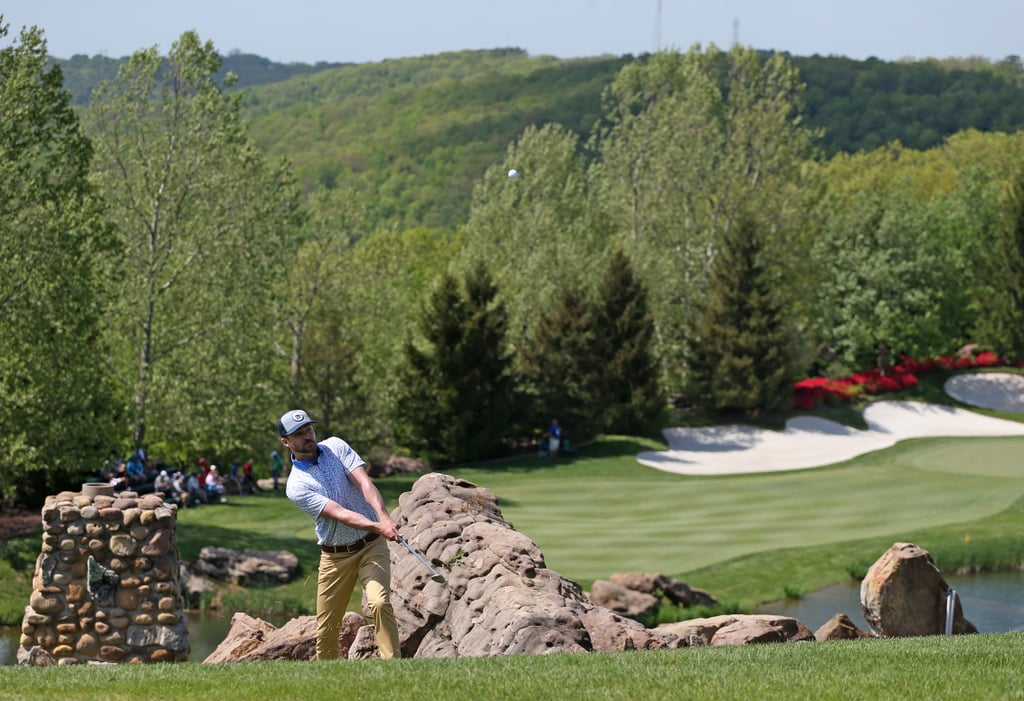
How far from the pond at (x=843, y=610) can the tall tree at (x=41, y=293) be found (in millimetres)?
5932

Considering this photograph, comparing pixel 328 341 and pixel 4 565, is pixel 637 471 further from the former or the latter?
pixel 4 565

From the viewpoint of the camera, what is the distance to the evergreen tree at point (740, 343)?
182ft

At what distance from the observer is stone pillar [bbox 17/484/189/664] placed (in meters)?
17.1

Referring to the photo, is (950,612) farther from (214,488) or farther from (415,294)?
(415,294)

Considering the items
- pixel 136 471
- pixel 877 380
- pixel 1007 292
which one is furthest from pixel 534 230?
pixel 1007 292

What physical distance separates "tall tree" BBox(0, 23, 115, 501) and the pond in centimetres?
593

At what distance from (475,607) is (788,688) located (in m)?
4.10

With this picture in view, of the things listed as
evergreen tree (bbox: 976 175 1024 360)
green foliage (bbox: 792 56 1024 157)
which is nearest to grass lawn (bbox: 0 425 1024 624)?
evergreen tree (bbox: 976 175 1024 360)

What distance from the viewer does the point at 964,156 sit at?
132000 millimetres

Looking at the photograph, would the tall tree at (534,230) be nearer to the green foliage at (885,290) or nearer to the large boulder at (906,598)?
the green foliage at (885,290)

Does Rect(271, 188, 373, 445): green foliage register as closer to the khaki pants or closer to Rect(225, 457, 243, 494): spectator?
Rect(225, 457, 243, 494): spectator

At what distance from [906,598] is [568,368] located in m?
33.3

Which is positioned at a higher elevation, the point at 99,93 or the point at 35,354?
the point at 99,93

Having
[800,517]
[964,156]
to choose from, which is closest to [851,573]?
[800,517]
